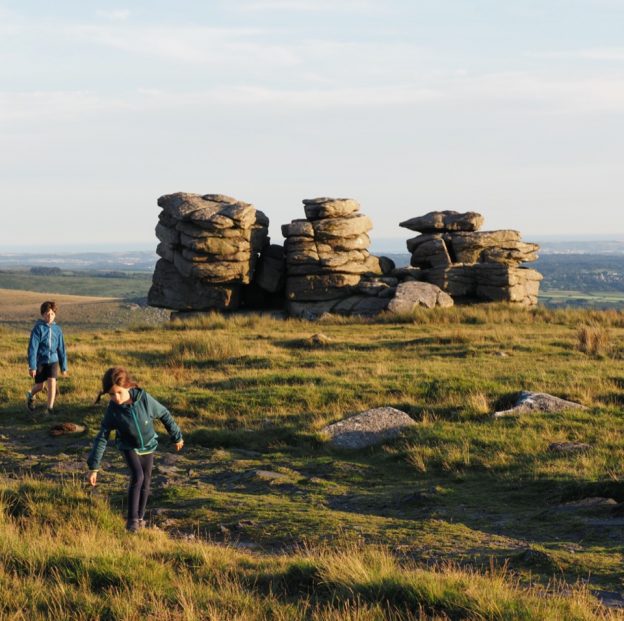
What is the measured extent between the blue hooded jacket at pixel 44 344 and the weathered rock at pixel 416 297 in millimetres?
20260

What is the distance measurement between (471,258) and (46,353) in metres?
27.1

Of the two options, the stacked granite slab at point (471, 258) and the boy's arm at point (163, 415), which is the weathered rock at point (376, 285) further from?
the boy's arm at point (163, 415)

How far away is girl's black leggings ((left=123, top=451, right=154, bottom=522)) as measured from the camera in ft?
34.8

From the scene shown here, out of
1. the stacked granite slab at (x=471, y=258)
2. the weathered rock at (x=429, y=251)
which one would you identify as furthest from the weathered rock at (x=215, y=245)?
the stacked granite slab at (x=471, y=258)

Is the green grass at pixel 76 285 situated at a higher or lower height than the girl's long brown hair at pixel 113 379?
lower

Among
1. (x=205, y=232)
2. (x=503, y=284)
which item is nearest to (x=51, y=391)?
(x=205, y=232)

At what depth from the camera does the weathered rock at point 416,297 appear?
3703 cm

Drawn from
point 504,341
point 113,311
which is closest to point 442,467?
point 504,341

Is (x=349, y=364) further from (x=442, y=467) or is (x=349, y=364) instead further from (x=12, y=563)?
(x=12, y=563)

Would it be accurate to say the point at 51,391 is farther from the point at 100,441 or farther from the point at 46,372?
the point at 100,441

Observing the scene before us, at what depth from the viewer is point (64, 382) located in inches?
834

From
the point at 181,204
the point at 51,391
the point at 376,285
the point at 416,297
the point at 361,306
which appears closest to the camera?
the point at 51,391

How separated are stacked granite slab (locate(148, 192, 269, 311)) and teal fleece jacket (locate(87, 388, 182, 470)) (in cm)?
2886

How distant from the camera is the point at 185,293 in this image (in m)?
41.1
